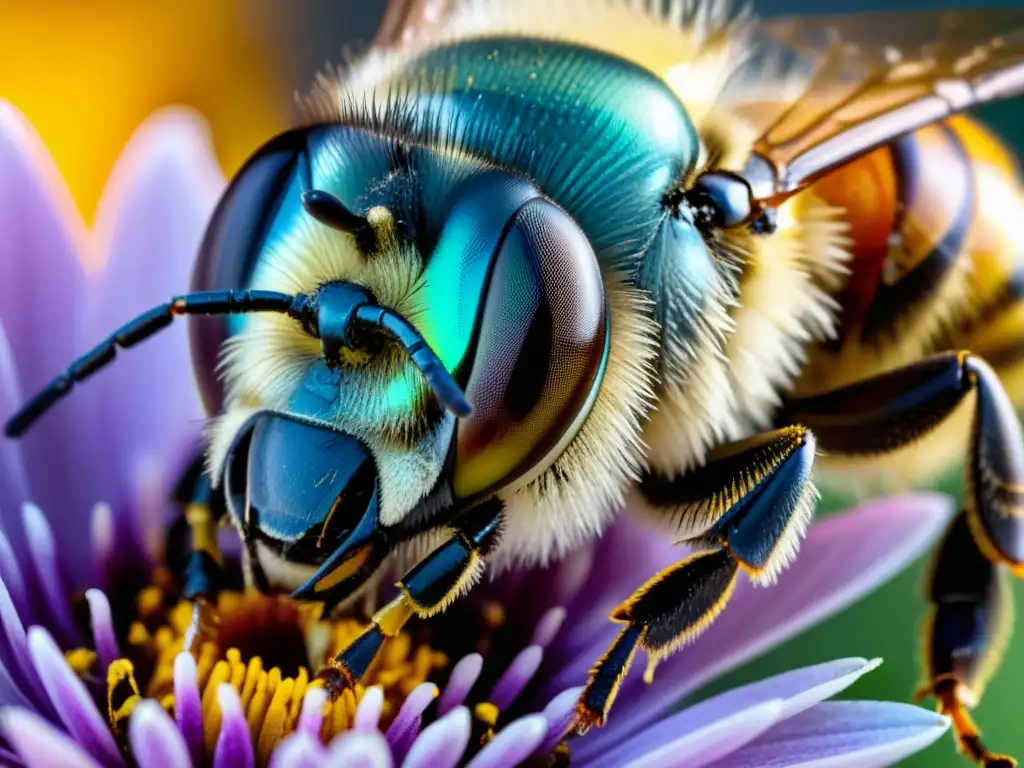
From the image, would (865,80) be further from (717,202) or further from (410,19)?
(410,19)

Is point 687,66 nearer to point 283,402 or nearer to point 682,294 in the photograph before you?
point 682,294

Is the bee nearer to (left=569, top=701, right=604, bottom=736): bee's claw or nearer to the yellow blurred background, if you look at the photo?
(left=569, top=701, right=604, bottom=736): bee's claw

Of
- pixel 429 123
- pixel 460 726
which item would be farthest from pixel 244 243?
pixel 460 726

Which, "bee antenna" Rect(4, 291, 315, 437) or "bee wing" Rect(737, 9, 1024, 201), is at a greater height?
"bee wing" Rect(737, 9, 1024, 201)

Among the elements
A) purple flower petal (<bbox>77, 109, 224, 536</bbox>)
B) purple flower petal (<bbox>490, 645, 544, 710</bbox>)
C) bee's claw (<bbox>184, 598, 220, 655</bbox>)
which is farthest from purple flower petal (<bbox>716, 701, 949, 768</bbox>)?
purple flower petal (<bbox>77, 109, 224, 536</bbox>)

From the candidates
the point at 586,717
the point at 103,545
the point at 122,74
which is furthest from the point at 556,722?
the point at 122,74

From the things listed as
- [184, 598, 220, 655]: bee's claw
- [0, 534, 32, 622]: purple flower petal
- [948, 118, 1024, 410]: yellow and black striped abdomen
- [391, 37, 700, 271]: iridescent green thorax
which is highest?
[391, 37, 700, 271]: iridescent green thorax
